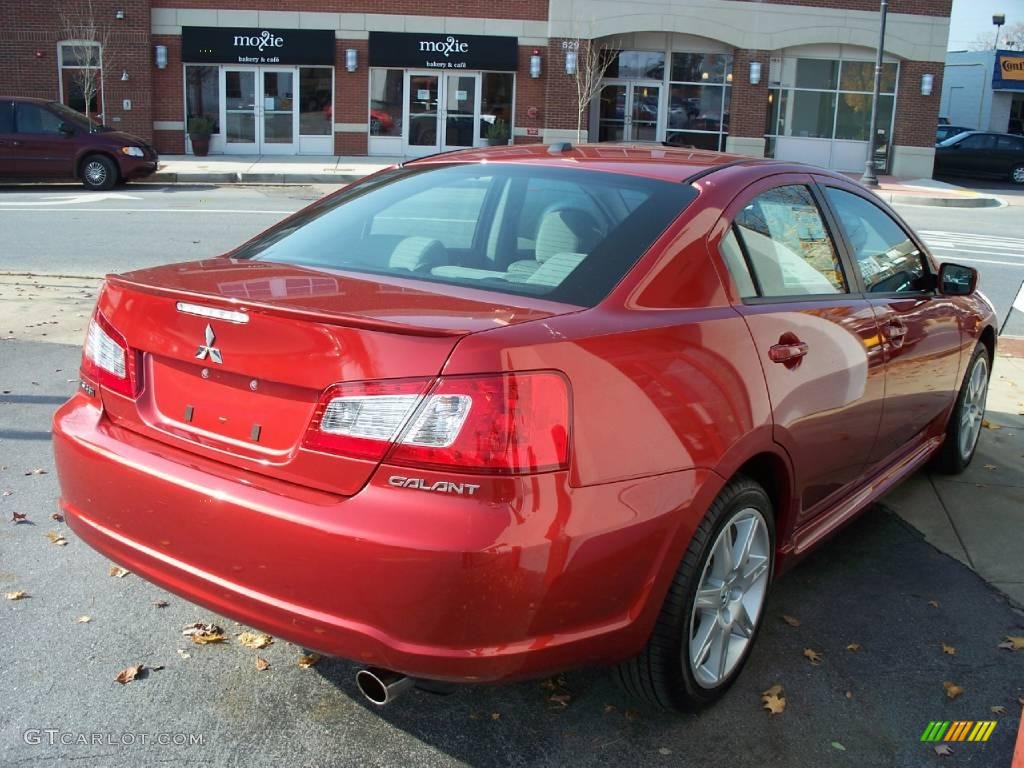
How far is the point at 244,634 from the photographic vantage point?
143 inches

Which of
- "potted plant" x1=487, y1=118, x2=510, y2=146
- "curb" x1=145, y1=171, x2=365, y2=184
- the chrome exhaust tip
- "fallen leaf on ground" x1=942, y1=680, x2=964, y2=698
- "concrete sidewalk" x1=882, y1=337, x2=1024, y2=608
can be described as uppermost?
"potted plant" x1=487, y1=118, x2=510, y2=146

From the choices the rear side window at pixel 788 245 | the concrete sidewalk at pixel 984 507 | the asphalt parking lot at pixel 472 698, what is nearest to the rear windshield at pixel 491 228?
the rear side window at pixel 788 245

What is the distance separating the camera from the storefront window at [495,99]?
29562 mm

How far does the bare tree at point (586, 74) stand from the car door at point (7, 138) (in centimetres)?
1476

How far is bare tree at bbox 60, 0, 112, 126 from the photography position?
90.0ft

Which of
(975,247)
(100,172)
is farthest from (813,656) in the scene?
(100,172)

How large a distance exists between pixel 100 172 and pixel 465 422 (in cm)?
2002

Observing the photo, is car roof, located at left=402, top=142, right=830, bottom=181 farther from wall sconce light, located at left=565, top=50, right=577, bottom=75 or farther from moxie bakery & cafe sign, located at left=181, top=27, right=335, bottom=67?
moxie bakery & cafe sign, located at left=181, top=27, right=335, bottom=67

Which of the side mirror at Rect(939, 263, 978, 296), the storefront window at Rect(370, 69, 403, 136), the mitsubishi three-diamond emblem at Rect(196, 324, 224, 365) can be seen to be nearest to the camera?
the mitsubishi three-diamond emblem at Rect(196, 324, 224, 365)

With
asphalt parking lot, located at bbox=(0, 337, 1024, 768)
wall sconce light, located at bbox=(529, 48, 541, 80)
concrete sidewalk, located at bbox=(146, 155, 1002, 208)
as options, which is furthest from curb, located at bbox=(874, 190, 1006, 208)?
asphalt parking lot, located at bbox=(0, 337, 1024, 768)

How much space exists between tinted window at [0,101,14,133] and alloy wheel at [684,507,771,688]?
20118 mm

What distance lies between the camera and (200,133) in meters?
28.1

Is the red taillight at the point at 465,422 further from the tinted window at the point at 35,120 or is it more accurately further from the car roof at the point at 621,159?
the tinted window at the point at 35,120

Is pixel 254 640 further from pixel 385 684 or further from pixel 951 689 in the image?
pixel 951 689
